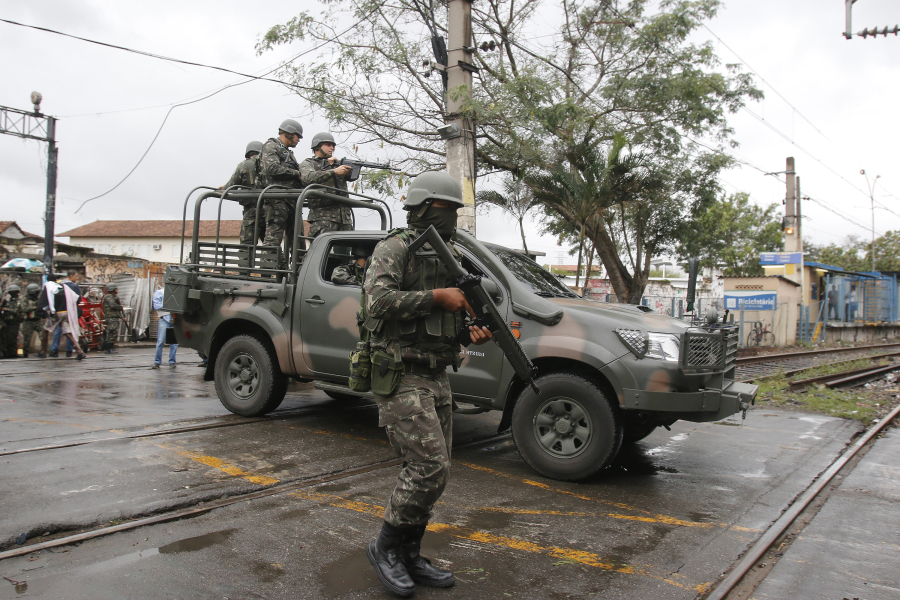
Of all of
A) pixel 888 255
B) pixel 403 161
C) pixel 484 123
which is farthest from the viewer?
pixel 888 255

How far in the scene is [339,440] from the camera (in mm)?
5566

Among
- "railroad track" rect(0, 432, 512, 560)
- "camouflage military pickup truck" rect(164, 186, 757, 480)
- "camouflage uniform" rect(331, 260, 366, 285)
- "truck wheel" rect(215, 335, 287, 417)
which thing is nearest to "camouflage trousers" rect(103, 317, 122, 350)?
"camouflage military pickup truck" rect(164, 186, 757, 480)

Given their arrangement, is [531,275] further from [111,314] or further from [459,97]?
[111,314]

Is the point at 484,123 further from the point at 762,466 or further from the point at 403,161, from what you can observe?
the point at 762,466

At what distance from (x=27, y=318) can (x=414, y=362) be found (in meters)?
12.0

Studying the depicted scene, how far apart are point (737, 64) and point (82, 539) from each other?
17657mm

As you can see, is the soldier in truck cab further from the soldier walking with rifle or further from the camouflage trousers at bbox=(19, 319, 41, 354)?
the camouflage trousers at bbox=(19, 319, 41, 354)

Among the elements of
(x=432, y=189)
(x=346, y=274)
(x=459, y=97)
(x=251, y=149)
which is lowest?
(x=346, y=274)

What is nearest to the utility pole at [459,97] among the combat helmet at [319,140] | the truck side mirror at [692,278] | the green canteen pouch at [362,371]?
the combat helmet at [319,140]

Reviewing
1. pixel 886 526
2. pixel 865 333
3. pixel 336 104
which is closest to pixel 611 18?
pixel 336 104

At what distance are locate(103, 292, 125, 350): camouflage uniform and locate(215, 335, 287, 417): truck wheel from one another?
356 inches

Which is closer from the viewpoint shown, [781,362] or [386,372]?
[386,372]

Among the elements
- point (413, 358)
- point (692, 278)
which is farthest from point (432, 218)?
point (692, 278)

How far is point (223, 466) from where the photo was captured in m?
4.53
